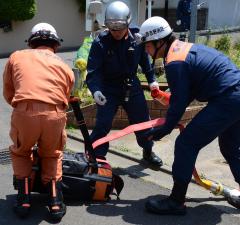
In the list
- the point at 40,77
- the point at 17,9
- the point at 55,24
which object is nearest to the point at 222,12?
the point at 55,24

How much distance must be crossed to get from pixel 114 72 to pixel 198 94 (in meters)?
1.24

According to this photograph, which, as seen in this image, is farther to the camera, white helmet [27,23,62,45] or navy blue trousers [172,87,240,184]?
white helmet [27,23,62,45]

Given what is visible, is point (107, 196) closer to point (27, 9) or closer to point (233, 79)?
point (233, 79)

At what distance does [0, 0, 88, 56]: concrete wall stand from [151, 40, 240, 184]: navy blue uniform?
1222cm

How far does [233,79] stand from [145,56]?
155 cm

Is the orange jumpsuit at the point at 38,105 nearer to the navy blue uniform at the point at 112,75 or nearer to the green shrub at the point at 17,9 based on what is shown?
the navy blue uniform at the point at 112,75

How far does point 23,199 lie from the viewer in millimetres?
4227

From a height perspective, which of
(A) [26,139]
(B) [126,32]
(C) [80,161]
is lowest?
(C) [80,161]

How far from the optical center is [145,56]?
550cm

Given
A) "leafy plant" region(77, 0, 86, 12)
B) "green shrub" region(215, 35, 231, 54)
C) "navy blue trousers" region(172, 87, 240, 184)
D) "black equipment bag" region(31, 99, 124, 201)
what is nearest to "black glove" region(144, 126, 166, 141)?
"navy blue trousers" region(172, 87, 240, 184)

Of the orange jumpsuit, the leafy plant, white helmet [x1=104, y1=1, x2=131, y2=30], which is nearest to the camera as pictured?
the orange jumpsuit

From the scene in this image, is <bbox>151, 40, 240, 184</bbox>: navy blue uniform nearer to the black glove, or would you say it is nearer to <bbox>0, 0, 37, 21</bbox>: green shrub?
the black glove

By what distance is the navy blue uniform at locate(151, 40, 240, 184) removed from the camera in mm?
4070

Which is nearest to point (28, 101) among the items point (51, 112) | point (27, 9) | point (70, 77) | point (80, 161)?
point (51, 112)
